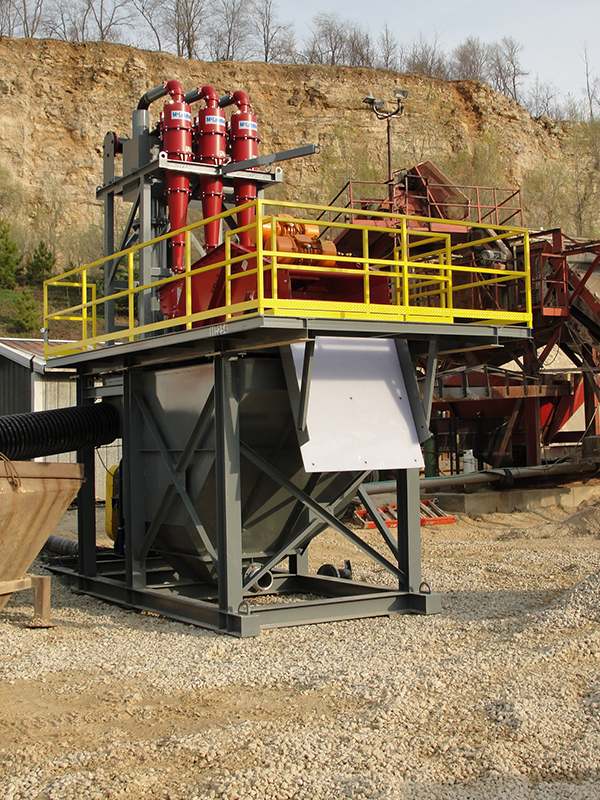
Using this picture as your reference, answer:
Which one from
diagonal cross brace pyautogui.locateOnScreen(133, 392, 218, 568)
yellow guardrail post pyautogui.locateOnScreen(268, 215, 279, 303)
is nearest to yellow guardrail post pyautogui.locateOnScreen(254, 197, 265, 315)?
yellow guardrail post pyautogui.locateOnScreen(268, 215, 279, 303)

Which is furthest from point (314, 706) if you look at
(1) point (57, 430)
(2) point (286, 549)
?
(1) point (57, 430)

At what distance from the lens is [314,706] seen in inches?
239

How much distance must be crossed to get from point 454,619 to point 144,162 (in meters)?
6.33

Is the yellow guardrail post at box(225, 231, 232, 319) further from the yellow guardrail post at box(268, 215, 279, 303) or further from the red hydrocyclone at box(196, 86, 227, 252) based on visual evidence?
the red hydrocyclone at box(196, 86, 227, 252)

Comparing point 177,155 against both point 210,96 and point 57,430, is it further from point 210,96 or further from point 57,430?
point 57,430

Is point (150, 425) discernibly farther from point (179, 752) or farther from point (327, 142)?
point (327, 142)

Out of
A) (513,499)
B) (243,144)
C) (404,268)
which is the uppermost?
(243,144)

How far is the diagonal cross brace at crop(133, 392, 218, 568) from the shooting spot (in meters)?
8.95

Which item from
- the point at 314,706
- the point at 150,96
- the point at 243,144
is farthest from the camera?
the point at 150,96

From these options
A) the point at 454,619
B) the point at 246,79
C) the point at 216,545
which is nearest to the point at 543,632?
the point at 454,619

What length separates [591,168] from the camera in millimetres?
59031

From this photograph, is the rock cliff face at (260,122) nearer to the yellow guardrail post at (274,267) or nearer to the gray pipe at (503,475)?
the gray pipe at (503,475)

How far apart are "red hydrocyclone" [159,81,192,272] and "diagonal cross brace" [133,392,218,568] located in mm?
1709

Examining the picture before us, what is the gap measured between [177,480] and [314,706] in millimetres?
3702
